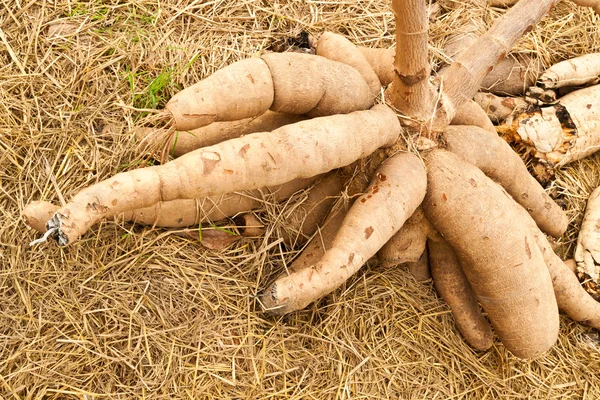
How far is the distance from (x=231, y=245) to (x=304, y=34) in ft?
2.97

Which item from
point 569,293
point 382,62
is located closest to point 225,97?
point 382,62

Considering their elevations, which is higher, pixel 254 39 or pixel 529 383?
pixel 254 39

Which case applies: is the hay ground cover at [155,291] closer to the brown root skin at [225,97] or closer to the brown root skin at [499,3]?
the brown root skin at [225,97]

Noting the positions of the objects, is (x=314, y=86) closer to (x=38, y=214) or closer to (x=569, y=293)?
(x=38, y=214)

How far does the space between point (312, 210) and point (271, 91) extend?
1.39ft

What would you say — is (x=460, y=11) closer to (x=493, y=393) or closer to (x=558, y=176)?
(x=558, y=176)

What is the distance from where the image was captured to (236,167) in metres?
1.54

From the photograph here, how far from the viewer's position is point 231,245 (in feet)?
6.14

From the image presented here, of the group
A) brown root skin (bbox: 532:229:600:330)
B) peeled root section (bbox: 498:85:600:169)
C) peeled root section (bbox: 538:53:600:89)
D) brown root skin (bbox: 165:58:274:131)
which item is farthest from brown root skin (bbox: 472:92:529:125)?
brown root skin (bbox: 165:58:274:131)

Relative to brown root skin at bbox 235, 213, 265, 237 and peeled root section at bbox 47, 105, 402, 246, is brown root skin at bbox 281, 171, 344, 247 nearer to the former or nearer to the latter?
brown root skin at bbox 235, 213, 265, 237

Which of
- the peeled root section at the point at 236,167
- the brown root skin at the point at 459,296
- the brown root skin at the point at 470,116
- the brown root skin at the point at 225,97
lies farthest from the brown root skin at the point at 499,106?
the brown root skin at the point at 225,97

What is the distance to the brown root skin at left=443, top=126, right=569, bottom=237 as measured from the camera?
77.2 inches

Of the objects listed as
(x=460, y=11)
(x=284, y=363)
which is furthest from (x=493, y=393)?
(x=460, y=11)

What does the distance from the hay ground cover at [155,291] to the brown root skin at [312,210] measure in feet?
0.17
